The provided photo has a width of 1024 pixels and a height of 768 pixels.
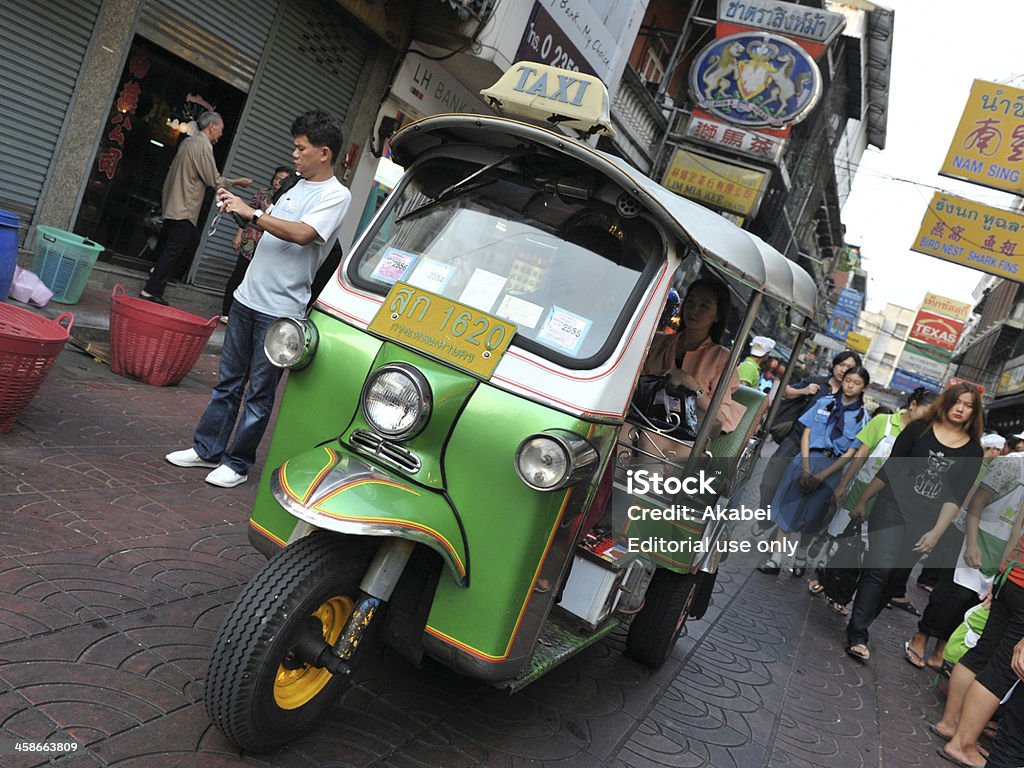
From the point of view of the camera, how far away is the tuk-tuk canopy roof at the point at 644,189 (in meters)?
2.94

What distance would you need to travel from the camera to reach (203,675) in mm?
2951

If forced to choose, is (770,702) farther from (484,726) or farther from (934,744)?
(484,726)

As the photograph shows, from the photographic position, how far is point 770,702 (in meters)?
4.70

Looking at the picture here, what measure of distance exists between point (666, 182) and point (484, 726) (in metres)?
13.6

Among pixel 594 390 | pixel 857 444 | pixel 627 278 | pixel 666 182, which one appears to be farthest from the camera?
pixel 666 182

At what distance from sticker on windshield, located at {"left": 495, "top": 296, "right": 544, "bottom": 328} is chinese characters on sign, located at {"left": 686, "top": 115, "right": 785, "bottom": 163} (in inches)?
506

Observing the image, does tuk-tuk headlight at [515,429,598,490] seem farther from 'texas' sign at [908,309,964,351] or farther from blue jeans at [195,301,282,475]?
'texas' sign at [908,309,964,351]

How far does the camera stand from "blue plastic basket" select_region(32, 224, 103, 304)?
682cm

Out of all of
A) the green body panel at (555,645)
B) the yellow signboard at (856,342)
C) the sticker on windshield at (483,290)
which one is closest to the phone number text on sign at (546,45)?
the sticker on windshield at (483,290)

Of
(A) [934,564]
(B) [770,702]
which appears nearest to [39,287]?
(B) [770,702]

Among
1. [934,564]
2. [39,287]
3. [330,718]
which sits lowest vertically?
[330,718]

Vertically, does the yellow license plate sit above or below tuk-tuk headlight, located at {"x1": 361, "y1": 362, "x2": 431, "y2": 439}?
above

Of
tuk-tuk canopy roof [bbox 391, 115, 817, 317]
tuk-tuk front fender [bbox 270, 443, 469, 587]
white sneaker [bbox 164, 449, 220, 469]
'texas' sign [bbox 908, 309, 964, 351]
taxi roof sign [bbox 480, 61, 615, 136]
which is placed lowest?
white sneaker [bbox 164, 449, 220, 469]

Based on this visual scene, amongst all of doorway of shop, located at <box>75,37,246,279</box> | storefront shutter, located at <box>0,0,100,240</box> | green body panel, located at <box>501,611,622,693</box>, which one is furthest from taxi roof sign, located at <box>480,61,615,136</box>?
doorway of shop, located at <box>75,37,246,279</box>
